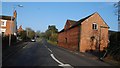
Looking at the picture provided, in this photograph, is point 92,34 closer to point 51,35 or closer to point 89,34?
point 89,34

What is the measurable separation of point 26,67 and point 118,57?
1138 cm

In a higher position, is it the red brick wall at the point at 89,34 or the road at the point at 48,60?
the red brick wall at the point at 89,34

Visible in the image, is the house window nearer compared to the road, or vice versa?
the road

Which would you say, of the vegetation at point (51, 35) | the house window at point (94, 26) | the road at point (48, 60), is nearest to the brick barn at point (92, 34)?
the house window at point (94, 26)

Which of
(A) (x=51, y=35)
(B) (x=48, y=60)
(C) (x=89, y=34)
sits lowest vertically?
(B) (x=48, y=60)

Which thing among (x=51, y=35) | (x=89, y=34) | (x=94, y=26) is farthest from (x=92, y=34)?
(x=51, y=35)

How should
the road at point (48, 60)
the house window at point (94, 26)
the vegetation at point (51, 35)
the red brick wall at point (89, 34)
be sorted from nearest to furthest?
the road at point (48, 60)
the red brick wall at point (89, 34)
the house window at point (94, 26)
the vegetation at point (51, 35)

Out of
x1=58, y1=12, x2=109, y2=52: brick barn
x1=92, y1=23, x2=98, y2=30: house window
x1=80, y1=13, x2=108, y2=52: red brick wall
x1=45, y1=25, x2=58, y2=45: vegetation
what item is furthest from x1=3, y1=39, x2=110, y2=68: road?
x1=45, y1=25, x2=58, y2=45: vegetation

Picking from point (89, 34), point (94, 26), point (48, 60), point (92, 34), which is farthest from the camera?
point (94, 26)

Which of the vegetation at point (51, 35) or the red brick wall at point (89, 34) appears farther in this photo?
the vegetation at point (51, 35)

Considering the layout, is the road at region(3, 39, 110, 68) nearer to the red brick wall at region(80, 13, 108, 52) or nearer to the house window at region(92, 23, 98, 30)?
the red brick wall at region(80, 13, 108, 52)

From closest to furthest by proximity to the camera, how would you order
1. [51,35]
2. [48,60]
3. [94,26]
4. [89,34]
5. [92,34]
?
1. [48,60]
2. [89,34]
3. [92,34]
4. [94,26]
5. [51,35]

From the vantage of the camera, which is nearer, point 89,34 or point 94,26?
point 89,34

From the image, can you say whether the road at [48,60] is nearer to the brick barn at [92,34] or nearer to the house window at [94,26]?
the brick barn at [92,34]
